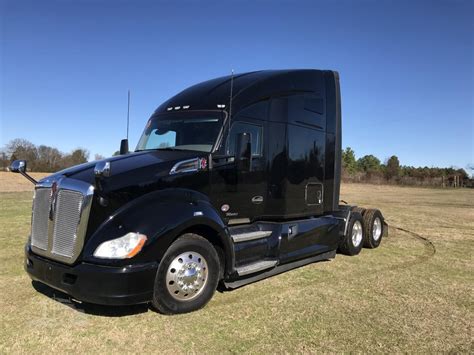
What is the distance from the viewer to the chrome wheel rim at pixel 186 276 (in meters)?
4.95

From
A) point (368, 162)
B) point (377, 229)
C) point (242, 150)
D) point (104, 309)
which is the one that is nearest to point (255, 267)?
point (242, 150)

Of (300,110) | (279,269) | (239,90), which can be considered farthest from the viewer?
(300,110)

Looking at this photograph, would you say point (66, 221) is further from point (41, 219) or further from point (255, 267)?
point (255, 267)

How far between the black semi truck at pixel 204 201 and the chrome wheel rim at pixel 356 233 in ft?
0.89

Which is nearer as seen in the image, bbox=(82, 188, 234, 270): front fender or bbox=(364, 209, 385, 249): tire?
bbox=(82, 188, 234, 270): front fender

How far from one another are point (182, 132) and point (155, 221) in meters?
2.03

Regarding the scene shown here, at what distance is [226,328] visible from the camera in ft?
15.2

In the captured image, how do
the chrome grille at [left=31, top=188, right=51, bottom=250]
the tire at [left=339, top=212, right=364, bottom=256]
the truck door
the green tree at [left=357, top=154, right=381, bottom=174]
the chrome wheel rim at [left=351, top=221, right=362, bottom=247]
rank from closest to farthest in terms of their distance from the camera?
the chrome grille at [left=31, top=188, right=51, bottom=250] < the truck door < the tire at [left=339, top=212, right=364, bottom=256] < the chrome wheel rim at [left=351, top=221, right=362, bottom=247] < the green tree at [left=357, top=154, right=381, bottom=174]

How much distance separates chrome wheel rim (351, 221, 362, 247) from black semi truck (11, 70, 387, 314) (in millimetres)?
272

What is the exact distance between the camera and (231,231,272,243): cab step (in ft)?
19.5

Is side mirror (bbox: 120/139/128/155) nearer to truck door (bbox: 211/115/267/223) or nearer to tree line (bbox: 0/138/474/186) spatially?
truck door (bbox: 211/115/267/223)

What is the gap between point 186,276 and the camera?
5.05 m

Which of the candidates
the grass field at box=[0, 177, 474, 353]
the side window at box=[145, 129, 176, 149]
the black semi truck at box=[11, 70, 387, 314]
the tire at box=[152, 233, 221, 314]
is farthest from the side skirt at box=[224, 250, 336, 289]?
the side window at box=[145, 129, 176, 149]

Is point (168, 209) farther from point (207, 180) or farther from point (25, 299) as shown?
point (25, 299)
